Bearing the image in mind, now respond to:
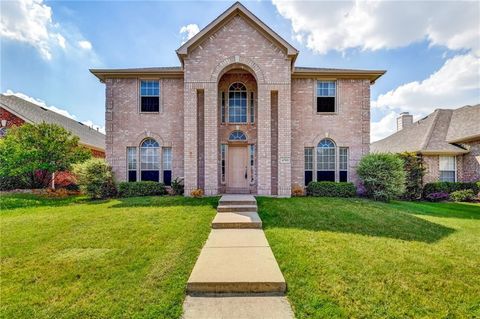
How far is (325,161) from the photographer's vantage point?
42.3 ft

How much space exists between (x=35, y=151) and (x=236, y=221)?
11.3 m

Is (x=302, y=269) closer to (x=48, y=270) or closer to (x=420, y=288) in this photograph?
(x=420, y=288)

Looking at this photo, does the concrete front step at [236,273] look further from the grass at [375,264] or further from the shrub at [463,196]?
the shrub at [463,196]

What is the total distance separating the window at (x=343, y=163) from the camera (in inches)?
507

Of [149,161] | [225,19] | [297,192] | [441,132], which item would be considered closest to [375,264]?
[297,192]

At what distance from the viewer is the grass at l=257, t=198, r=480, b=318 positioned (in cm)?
319

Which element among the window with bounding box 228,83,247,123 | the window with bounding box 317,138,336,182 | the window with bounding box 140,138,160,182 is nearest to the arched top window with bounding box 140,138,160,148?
the window with bounding box 140,138,160,182

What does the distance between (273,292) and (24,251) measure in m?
5.06

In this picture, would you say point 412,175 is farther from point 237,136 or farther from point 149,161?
point 149,161

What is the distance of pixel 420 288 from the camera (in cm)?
361

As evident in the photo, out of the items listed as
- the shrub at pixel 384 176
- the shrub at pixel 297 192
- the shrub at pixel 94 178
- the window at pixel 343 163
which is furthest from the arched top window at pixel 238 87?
the shrub at pixel 94 178

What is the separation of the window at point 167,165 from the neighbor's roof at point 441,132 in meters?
14.1

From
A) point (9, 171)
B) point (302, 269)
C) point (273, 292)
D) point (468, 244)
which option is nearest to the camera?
point (273, 292)

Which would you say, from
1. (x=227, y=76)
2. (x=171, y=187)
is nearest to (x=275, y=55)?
(x=227, y=76)
